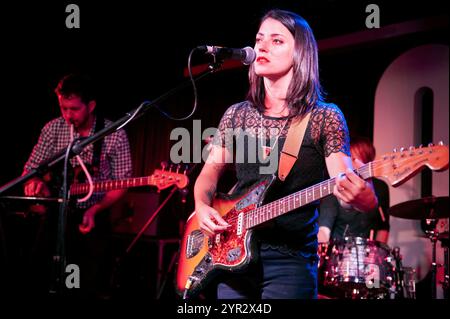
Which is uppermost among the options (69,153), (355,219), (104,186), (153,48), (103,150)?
(153,48)

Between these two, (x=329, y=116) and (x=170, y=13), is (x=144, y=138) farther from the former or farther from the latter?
(x=329, y=116)

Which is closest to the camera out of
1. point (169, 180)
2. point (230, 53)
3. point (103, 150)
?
point (230, 53)

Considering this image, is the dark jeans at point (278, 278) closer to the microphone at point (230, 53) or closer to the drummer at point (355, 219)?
the microphone at point (230, 53)

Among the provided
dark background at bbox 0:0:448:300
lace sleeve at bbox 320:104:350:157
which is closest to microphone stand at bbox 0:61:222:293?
lace sleeve at bbox 320:104:350:157

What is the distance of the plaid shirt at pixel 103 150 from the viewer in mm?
4703

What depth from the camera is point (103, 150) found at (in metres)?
4.69

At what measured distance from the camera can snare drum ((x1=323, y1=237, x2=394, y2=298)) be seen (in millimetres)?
4781

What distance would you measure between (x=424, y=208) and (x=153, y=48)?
4.13 meters

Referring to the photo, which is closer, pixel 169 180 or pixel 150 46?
pixel 169 180

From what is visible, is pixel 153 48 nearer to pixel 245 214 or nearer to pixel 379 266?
pixel 379 266

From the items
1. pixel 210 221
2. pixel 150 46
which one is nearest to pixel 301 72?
pixel 210 221

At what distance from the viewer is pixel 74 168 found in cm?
473

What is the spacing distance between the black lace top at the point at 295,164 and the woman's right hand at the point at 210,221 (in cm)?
19

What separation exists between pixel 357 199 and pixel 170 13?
14.2 feet
